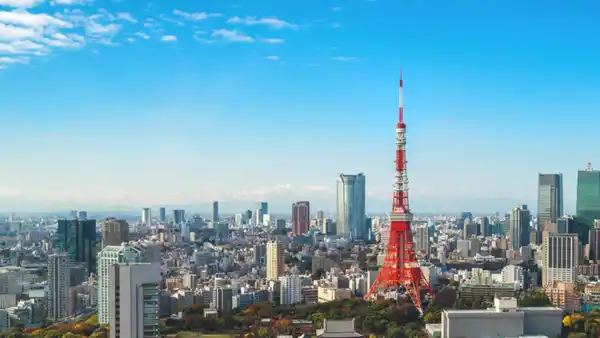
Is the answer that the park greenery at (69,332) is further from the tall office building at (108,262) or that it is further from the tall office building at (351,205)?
the tall office building at (351,205)

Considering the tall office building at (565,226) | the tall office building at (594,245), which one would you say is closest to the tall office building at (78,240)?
the tall office building at (594,245)

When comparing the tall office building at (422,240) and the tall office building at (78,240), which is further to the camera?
the tall office building at (422,240)

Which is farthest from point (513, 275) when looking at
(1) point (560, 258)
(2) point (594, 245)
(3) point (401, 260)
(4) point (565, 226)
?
(4) point (565, 226)

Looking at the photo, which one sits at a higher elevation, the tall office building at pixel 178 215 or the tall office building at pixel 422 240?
the tall office building at pixel 422 240

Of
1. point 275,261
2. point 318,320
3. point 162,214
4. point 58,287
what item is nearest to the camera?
point 318,320

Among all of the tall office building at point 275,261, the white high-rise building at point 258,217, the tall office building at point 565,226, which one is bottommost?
the white high-rise building at point 258,217

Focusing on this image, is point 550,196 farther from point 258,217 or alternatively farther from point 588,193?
point 258,217
